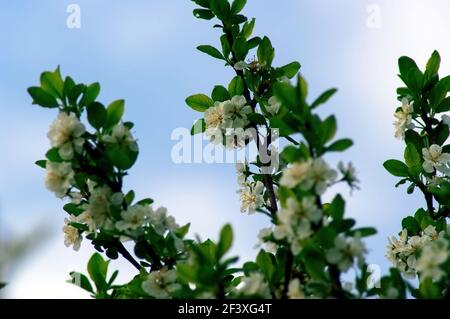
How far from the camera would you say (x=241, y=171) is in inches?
134

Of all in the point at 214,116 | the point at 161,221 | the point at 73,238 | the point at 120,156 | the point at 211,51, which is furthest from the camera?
the point at 211,51

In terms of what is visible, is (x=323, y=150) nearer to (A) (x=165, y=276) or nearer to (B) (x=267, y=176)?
(A) (x=165, y=276)

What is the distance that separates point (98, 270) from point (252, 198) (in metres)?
0.82

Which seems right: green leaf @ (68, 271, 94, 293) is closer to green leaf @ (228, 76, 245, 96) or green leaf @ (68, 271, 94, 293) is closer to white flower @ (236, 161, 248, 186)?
white flower @ (236, 161, 248, 186)

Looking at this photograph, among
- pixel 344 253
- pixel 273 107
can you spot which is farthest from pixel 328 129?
pixel 273 107

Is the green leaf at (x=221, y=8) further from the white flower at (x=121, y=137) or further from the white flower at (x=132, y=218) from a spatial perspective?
the white flower at (x=132, y=218)

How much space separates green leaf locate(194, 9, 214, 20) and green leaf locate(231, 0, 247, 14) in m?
0.11

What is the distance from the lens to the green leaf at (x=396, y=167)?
331 centimetres

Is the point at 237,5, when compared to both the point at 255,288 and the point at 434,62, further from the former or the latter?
the point at 255,288

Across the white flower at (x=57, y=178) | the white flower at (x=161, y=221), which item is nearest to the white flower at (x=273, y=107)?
the white flower at (x=161, y=221)

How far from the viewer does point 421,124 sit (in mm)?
3373

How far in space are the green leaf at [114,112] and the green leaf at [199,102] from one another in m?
0.93
